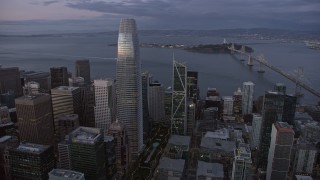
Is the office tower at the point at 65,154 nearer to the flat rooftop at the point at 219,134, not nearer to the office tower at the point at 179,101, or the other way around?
the office tower at the point at 179,101

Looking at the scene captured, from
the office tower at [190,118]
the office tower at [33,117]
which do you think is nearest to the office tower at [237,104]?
the office tower at [190,118]

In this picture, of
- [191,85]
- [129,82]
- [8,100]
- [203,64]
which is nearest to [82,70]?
[8,100]

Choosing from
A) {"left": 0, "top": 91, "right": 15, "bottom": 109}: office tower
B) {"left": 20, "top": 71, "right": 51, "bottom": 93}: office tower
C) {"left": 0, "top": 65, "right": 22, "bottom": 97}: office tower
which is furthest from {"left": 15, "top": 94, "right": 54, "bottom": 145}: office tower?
{"left": 0, "top": 65, "right": 22, "bottom": 97}: office tower

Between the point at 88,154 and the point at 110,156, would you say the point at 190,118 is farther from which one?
the point at 88,154

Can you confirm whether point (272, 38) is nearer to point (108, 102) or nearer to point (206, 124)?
point (206, 124)

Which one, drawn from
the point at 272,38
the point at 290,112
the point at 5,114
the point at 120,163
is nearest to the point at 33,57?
the point at 5,114

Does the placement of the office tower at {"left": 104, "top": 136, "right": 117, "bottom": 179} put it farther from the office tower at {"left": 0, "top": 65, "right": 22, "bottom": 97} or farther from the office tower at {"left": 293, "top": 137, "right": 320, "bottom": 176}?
the office tower at {"left": 0, "top": 65, "right": 22, "bottom": 97}
